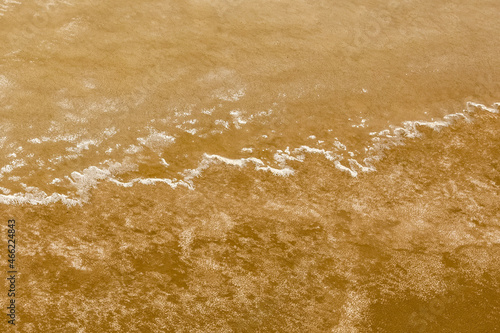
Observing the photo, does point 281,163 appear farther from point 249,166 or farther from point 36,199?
point 36,199

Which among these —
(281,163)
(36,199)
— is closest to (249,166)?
(281,163)

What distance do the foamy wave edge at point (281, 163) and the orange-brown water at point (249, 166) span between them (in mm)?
16

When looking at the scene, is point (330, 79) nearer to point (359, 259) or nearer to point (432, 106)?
point (432, 106)

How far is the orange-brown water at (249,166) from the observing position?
269 centimetres

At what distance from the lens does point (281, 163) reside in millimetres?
3367

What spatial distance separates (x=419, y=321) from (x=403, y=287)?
221 mm

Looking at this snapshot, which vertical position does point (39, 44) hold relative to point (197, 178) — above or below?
above

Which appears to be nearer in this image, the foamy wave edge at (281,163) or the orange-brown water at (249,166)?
the orange-brown water at (249,166)

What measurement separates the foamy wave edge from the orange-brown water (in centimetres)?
2

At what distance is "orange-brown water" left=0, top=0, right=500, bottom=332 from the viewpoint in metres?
2.69

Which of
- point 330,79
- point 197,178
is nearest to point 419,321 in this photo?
point 197,178

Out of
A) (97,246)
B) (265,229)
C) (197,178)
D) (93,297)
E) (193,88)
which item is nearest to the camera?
(93,297)

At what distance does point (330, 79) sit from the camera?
158 inches

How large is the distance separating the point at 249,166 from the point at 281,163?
250 mm
